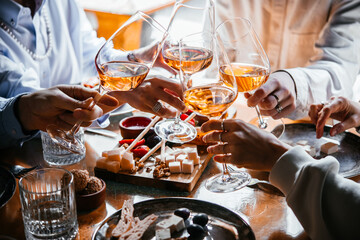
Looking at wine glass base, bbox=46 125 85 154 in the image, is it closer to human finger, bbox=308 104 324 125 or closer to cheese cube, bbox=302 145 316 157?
cheese cube, bbox=302 145 316 157

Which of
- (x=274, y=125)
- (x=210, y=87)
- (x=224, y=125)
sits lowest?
(x=274, y=125)

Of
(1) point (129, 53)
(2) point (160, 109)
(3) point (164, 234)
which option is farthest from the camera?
(2) point (160, 109)

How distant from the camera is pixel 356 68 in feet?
7.30

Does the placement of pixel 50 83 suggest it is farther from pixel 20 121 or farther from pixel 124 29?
pixel 124 29

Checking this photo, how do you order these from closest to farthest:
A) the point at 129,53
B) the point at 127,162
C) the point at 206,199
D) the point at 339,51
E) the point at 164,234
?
the point at 164,234 → the point at 129,53 → the point at 206,199 → the point at 127,162 → the point at 339,51

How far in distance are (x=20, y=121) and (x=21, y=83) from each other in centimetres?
37

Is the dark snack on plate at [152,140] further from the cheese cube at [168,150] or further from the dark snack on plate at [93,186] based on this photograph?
the dark snack on plate at [93,186]

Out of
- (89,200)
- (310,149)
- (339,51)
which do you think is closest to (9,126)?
(89,200)

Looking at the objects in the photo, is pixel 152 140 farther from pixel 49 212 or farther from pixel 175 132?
pixel 49 212

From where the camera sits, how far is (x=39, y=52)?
204cm

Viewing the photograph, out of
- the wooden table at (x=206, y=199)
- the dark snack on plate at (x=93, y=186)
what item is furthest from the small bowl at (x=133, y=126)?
the dark snack on plate at (x=93, y=186)

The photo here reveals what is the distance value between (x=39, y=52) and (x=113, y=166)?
1.06m

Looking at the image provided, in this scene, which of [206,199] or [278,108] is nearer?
[206,199]

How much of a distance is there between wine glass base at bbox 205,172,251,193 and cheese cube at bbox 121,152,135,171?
0.84 feet
